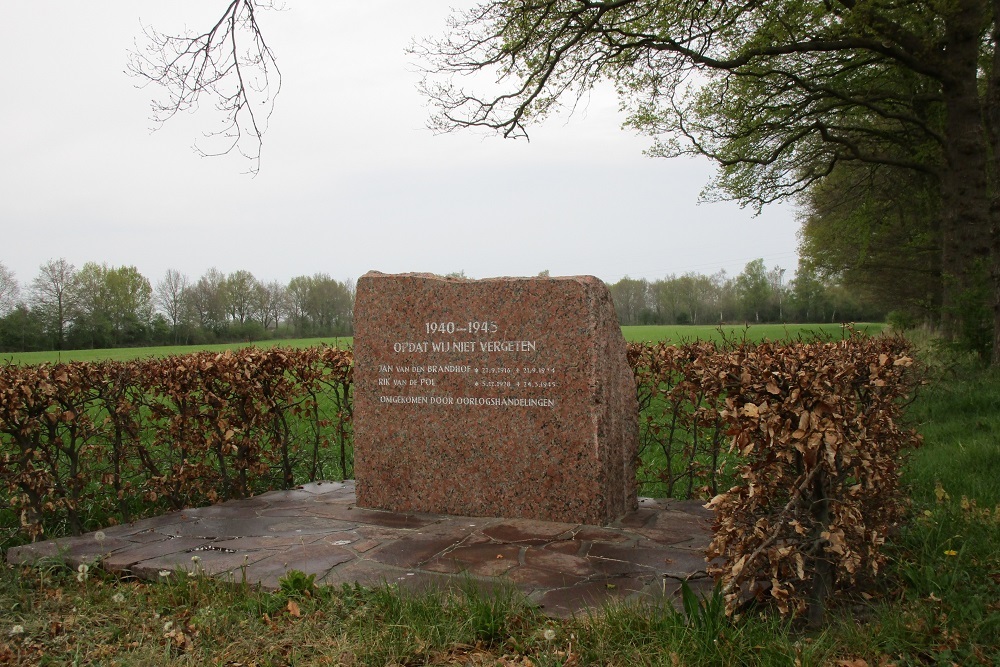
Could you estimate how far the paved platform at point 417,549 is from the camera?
12.3ft

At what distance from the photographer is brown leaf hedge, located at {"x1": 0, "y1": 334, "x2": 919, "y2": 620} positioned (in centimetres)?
304

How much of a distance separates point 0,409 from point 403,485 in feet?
9.11

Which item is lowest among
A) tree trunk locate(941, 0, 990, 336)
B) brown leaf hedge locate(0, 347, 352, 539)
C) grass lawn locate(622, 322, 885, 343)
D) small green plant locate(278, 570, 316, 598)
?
small green plant locate(278, 570, 316, 598)

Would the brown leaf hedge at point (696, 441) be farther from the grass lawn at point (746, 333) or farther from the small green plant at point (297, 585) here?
the small green plant at point (297, 585)

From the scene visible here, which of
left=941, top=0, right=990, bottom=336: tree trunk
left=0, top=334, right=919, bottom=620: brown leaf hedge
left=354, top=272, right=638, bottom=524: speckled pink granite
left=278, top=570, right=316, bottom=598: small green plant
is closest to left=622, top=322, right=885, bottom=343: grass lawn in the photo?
left=0, top=334, right=919, bottom=620: brown leaf hedge

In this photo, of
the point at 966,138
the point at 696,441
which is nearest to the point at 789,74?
the point at 966,138

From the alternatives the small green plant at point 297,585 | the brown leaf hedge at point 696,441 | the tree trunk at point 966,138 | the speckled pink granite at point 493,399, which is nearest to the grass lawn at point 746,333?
the brown leaf hedge at point 696,441

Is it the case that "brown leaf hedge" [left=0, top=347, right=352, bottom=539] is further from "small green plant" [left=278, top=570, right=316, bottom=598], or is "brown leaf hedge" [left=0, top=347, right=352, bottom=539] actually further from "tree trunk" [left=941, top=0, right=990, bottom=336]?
"tree trunk" [left=941, top=0, right=990, bottom=336]

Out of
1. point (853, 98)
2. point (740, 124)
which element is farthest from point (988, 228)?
point (740, 124)

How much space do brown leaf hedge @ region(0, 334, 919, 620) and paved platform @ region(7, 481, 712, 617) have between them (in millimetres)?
395

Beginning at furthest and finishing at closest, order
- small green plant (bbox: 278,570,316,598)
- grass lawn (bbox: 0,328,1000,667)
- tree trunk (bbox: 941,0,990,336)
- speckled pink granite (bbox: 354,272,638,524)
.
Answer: tree trunk (bbox: 941,0,990,336) → speckled pink granite (bbox: 354,272,638,524) → small green plant (bbox: 278,570,316,598) → grass lawn (bbox: 0,328,1000,667)

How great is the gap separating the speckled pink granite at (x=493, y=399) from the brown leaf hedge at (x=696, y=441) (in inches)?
29.1

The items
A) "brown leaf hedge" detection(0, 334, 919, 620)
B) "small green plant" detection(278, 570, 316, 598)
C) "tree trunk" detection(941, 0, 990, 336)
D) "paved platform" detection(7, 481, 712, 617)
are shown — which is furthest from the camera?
"tree trunk" detection(941, 0, 990, 336)

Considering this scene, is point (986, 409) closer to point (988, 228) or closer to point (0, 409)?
A: point (988, 228)
